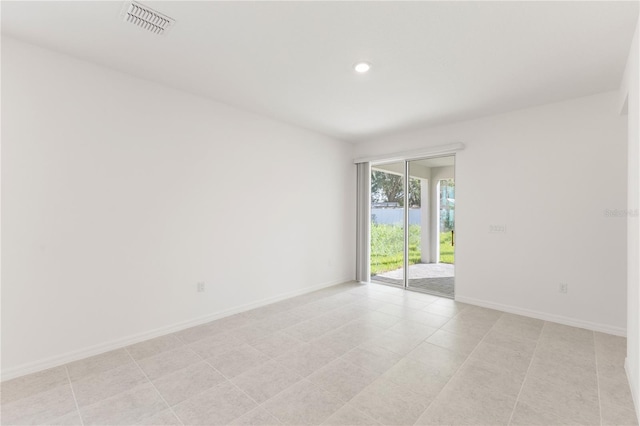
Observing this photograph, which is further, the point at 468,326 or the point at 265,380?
the point at 468,326

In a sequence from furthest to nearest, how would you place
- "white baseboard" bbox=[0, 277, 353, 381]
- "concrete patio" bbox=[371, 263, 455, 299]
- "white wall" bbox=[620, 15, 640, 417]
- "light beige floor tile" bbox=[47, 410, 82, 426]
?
"concrete patio" bbox=[371, 263, 455, 299]
"white baseboard" bbox=[0, 277, 353, 381]
"white wall" bbox=[620, 15, 640, 417]
"light beige floor tile" bbox=[47, 410, 82, 426]

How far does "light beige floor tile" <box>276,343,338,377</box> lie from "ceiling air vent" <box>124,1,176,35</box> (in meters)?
2.85

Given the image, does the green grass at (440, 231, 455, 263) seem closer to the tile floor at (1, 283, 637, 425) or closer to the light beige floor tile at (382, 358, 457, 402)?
the tile floor at (1, 283, 637, 425)

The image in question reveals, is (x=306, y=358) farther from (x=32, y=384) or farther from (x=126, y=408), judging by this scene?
(x=32, y=384)

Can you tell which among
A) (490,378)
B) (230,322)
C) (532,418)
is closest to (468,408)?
(532,418)

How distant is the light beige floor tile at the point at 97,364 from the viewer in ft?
7.78

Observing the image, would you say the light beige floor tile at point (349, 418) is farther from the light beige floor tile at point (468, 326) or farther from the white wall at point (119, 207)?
the white wall at point (119, 207)

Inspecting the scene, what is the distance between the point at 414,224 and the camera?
17.1 ft

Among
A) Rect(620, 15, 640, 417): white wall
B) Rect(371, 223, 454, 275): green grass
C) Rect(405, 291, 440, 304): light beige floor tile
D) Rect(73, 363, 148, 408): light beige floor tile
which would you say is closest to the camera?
Rect(620, 15, 640, 417): white wall

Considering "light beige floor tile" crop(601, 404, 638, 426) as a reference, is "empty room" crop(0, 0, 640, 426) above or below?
above

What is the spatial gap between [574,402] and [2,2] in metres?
4.77

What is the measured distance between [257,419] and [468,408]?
1.41 meters

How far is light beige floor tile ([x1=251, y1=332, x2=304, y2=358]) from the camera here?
2.74 metres

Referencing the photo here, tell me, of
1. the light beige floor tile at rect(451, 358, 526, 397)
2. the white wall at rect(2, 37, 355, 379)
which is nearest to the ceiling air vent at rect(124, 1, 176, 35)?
the white wall at rect(2, 37, 355, 379)
